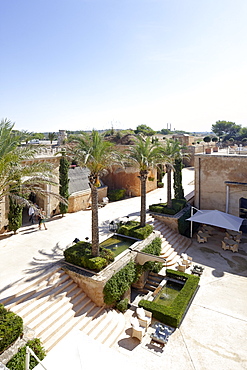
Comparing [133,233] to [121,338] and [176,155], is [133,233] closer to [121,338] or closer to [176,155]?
[121,338]

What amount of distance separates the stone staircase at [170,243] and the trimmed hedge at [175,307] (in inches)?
115

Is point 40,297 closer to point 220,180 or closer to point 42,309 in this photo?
point 42,309

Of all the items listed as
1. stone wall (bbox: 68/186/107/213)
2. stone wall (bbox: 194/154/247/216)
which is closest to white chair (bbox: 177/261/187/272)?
stone wall (bbox: 194/154/247/216)

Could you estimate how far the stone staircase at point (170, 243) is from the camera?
17.5m

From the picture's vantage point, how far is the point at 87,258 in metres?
12.8

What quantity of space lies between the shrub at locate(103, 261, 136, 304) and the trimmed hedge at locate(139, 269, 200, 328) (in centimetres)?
121

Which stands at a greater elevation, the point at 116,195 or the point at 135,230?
the point at 116,195

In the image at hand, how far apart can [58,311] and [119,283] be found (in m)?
3.48

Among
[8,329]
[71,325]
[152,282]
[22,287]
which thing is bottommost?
[152,282]

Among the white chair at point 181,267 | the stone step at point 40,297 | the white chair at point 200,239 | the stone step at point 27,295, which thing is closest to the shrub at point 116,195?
the white chair at point 200,239

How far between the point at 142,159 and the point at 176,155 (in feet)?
23.5

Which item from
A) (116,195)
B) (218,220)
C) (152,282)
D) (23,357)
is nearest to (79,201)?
(116,195)

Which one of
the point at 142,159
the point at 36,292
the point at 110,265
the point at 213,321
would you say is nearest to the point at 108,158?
the point at 142,159

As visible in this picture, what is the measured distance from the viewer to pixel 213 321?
1194 cm
